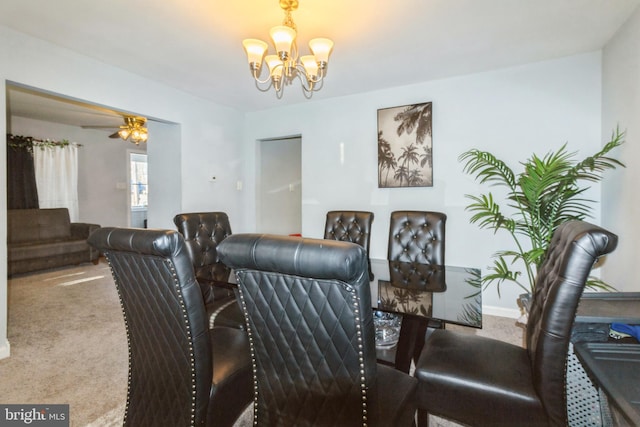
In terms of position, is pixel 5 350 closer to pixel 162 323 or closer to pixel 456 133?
pixel 162 323

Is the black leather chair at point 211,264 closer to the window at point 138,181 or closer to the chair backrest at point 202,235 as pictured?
the chair backrest at point 202,235

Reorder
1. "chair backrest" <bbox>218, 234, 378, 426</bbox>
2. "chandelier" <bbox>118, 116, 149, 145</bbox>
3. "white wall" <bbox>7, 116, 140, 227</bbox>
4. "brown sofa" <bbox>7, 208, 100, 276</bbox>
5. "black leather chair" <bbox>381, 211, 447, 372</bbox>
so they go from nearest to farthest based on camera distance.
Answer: "chair backrest" <bbox>218, 234, 378, 426</bbox> → "black leather chair" <bbox>381, 211, 447, 372</bbox> → "chandelier" <bbox>118, 116, 149, 145</bbox> → "brown sofa" <bbox>7, 208, 100, 276</bbox> → "white wall" <bbox>7, 116, 140, 227</bbox>

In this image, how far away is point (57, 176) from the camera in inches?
215

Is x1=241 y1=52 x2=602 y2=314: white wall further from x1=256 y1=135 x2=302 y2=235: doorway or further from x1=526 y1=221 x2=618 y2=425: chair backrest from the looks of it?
x1=526 y1=221 x2=618 y2=425: chair backrest

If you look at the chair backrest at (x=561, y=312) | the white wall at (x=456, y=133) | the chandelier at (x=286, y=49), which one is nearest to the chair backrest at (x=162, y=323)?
the chair backrest at (x=561, y=312)

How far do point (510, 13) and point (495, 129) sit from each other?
1.16m

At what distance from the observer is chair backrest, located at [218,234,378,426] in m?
0.84

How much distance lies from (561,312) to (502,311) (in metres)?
2.37

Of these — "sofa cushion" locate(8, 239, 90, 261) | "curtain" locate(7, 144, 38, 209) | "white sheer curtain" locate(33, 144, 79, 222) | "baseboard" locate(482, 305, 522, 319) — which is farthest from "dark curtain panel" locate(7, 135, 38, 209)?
"baseboard" locate(482, 305, 522, 319)

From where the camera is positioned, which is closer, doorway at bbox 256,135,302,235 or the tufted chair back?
the tufted chair back

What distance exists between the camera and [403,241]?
259 cm

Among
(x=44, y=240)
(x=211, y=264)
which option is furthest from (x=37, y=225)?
(x=211, y=264)

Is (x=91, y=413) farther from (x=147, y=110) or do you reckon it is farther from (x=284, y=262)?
(x=147, y=110)

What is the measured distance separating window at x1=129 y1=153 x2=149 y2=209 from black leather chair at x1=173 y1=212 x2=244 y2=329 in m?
5.22
